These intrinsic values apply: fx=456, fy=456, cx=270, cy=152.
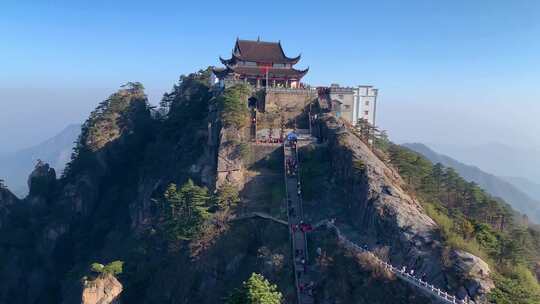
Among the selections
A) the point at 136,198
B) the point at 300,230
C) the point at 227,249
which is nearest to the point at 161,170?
the point at 136,198

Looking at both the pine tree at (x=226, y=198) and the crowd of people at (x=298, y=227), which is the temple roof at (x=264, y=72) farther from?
the pine tree at (x=226, y=198)

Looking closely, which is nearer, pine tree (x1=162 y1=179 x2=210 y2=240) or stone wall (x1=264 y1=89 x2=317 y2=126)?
pine tree (x1=162 y1=179 x2=210 y2=240)

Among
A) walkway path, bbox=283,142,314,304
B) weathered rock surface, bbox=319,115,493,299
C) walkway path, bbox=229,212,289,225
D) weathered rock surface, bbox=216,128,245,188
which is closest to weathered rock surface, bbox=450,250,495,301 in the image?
weathered rock surface, bbox=319,115,493,299

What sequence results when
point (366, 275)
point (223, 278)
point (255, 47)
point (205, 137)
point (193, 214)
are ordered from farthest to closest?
point (255, 47) < point (205, 137) < point (193, 214) < point (223, 278) < point (366, 275)

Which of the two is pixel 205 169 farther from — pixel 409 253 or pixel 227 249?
pixel 409 253

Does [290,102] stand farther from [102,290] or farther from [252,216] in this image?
[102,290]

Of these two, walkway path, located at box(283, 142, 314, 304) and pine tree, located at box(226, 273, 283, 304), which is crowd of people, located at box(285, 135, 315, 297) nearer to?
walkway path, located at box(283, 142, 314, 304)
